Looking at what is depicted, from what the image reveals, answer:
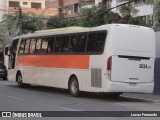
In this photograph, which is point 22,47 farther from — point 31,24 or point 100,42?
point 31,24

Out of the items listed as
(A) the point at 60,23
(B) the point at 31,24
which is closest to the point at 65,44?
(A) the point at 60,23

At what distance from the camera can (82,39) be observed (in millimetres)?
21406

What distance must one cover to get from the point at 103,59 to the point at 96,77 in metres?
1.00

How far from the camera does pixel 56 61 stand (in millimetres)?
23406

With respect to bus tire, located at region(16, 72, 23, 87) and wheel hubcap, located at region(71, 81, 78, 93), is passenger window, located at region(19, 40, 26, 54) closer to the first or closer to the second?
bus tire, located at region(16, 72, 23, 87)

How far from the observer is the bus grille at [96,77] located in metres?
19.9

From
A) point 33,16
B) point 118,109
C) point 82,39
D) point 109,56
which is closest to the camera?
point 118,109

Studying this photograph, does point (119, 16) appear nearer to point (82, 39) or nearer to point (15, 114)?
point (82, 39)

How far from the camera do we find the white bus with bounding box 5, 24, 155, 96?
19.4 meters

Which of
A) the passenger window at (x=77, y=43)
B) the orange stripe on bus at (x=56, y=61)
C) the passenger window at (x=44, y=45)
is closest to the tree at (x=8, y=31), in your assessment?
the orange stripe on bus at (x=56, y=61)

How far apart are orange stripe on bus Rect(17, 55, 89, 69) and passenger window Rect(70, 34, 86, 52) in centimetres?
34

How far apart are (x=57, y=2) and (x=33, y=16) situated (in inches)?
871

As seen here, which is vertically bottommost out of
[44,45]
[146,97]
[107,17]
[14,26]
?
[146,97]

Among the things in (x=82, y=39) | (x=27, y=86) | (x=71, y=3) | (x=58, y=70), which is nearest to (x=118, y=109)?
(x=82, y=39)
